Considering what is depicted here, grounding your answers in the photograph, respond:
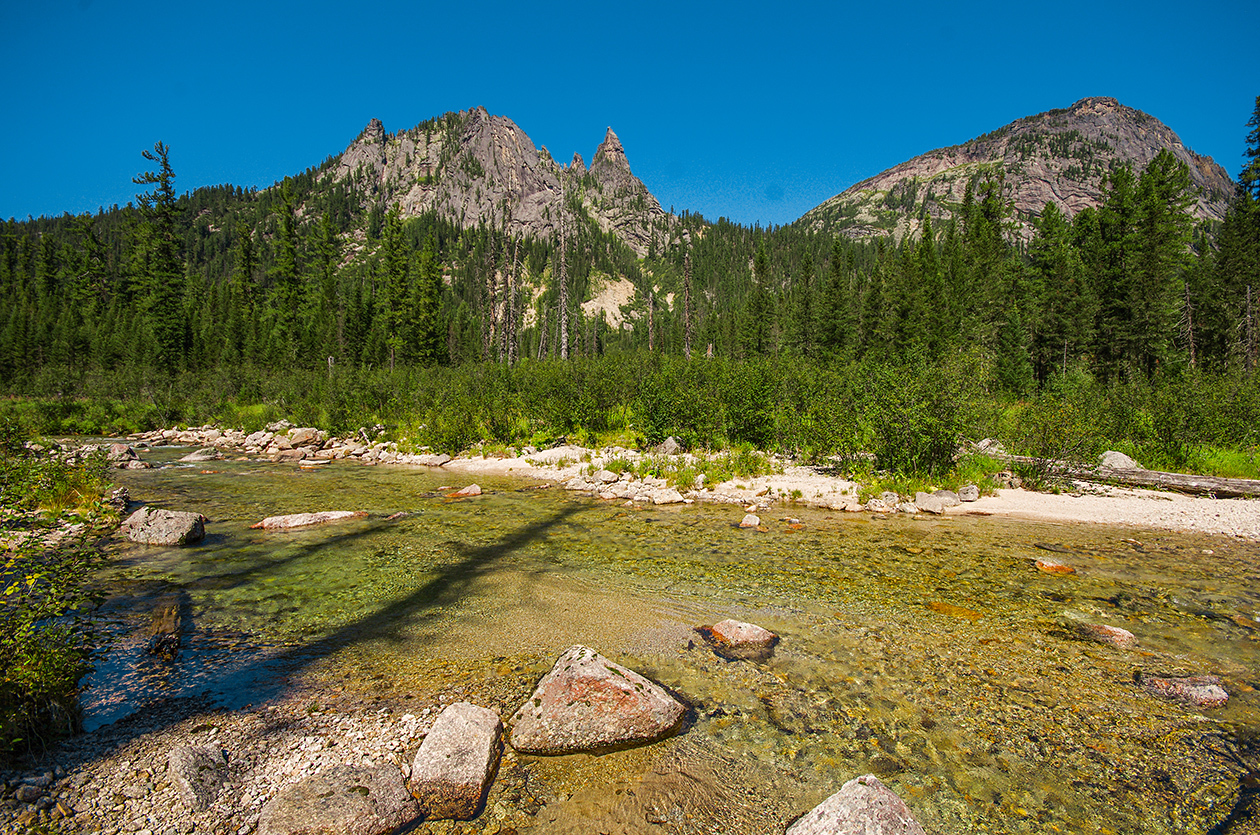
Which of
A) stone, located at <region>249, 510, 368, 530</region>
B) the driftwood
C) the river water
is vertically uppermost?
the driftwood

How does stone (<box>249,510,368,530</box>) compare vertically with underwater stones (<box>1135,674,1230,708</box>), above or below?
above

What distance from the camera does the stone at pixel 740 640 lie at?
5891 mm

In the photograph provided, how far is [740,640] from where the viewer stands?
6.13m

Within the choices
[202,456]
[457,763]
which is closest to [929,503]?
[457,763]

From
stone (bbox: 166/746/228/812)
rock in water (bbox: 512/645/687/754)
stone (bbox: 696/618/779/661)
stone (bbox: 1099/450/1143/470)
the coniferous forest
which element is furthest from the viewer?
the coniferous forest

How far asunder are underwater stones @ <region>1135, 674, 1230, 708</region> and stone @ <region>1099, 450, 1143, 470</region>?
39.4 ft

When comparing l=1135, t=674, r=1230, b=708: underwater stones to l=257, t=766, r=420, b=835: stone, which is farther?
l=1135, t=674, r=1230, b=708: underwater stones

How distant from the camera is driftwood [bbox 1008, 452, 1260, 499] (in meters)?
12.7

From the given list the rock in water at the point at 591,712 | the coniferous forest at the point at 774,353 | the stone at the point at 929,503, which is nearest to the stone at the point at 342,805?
the rock in water at the point at 591,712

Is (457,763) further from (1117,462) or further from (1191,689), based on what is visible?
(1117,462)

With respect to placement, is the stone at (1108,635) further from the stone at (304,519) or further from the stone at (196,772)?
the stone at (304,519)

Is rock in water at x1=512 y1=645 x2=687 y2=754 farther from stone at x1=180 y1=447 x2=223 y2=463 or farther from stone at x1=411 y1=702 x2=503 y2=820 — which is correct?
stone at x1=180 y1=447 x2=223 y2=463

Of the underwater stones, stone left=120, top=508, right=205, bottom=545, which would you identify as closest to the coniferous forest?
the underwater stones

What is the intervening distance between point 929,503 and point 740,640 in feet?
30.1
